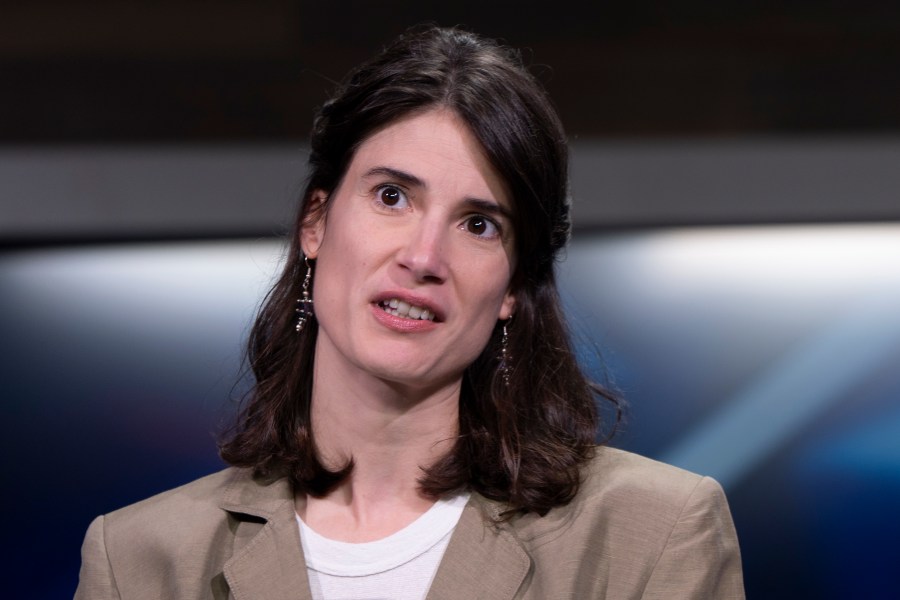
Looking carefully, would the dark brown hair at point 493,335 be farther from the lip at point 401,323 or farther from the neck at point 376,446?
the lip at point 401,323

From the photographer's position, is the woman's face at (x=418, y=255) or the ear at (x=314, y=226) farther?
the ear at (x=314, y=226)

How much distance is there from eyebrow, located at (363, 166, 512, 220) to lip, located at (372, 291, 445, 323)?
0.56 feet

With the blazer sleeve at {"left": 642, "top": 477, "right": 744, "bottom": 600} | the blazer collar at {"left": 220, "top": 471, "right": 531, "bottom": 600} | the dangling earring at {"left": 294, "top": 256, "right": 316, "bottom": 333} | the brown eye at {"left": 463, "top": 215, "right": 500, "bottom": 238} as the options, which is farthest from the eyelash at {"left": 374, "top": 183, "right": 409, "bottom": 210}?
the blazer sleeve at {"left": 642, "top": 477, "right": 744, "bottom": 600}

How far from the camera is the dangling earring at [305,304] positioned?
2.13m

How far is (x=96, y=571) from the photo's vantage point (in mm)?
2023

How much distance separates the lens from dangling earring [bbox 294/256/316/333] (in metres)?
2.13

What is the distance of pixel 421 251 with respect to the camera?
6.10 ft

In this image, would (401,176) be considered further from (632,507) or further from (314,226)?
(632,507)

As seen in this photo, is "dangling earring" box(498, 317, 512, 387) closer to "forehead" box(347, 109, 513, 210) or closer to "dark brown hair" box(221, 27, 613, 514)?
"dark brown hair" box(221, 27, 613, 514)

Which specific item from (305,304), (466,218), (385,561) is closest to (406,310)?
(466,218)

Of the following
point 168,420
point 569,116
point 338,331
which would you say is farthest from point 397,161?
point 168,420

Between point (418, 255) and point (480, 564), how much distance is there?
1.61ft

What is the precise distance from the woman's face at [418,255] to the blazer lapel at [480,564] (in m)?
0.25

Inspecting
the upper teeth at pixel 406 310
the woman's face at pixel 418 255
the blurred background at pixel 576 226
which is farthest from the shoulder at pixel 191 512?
the blurred background at pixel 576 226
